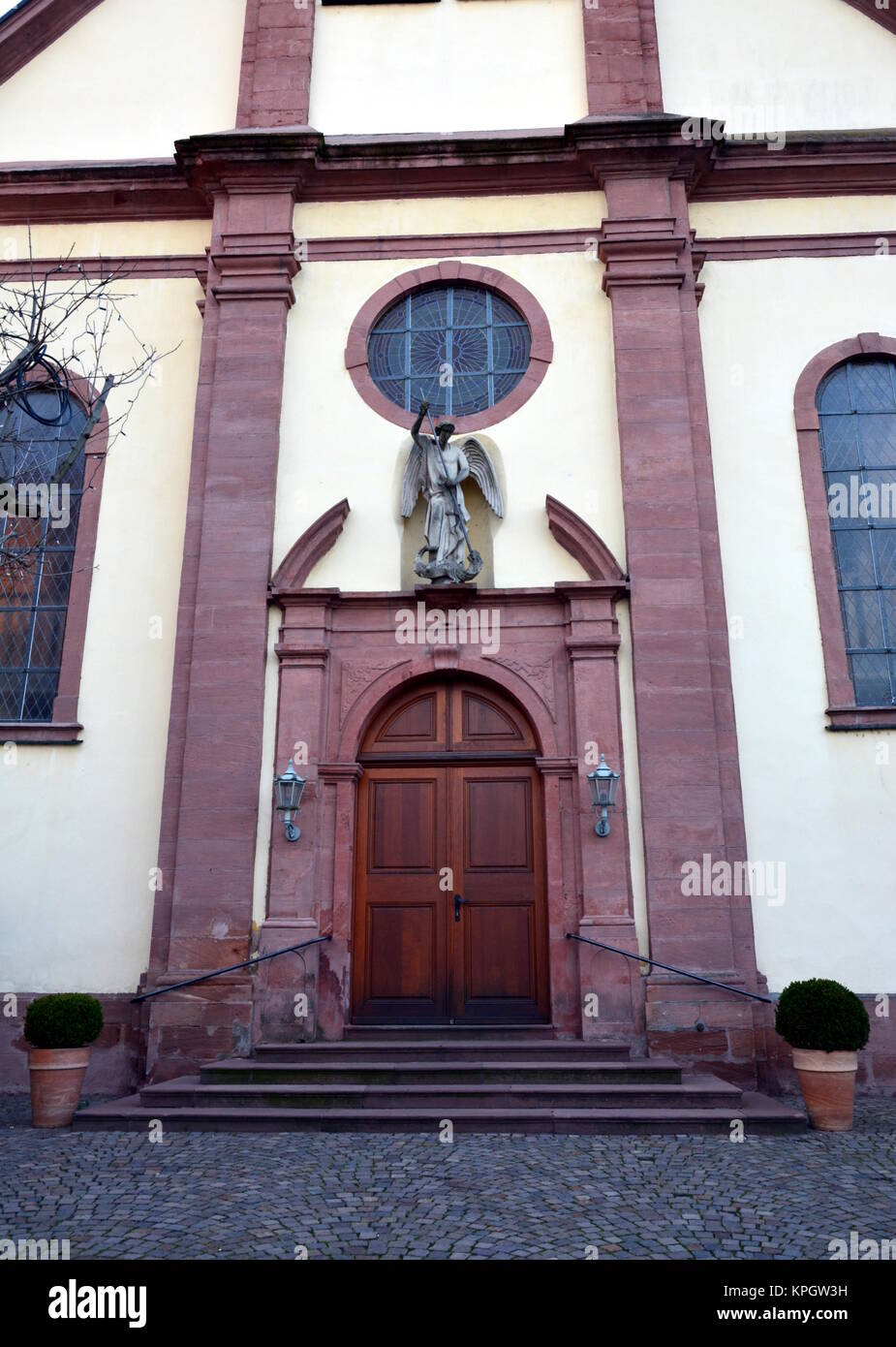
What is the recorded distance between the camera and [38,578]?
11.4 m

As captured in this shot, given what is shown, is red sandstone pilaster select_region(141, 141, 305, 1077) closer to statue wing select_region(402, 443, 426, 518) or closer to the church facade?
the church facade

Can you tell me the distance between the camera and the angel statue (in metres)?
10.4

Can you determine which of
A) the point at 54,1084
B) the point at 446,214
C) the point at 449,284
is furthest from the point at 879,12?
the point at 54,1084

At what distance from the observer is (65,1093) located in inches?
318

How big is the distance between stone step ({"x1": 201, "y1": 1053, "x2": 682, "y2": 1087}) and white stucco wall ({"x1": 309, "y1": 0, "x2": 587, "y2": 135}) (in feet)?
34.2

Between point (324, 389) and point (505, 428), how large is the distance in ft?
6.75

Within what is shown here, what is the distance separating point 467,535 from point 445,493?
1.56 feet

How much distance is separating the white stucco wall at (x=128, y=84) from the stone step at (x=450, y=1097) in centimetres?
1076

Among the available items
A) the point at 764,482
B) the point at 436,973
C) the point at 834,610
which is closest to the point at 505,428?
the point at 764,482

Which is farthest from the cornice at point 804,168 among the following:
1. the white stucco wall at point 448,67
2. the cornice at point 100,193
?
the cornice at point 100,193

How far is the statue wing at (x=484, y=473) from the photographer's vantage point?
10711mm

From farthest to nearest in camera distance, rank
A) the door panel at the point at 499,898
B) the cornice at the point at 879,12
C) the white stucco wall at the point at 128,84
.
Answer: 1. the white stucco wall at the point at 128,84
2. the cornice at the point at 879,12
3. the door panel at the point at 499,898

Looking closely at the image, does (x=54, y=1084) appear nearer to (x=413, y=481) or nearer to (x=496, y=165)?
(x=413, y=481)

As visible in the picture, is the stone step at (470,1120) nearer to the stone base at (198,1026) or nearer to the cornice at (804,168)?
the stone base at (198,1026)
